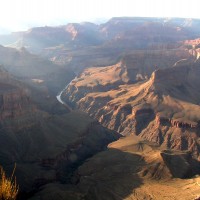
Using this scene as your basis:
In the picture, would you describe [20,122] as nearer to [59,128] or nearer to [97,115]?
[59,128]

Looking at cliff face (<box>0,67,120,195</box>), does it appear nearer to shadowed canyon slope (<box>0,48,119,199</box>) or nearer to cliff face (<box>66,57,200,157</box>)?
shadowed canyon slope (<box>0,48,119,199</box>)

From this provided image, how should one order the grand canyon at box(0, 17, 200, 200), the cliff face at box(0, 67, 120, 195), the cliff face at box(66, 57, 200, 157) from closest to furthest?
the grand canyon at box(0, 17, 200, 200) → the cliff face at box(0, 67, 120, 195) → the cliff face at box(66, 57, 200, 157)

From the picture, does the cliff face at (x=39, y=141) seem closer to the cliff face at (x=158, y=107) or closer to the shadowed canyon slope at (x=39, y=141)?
the shadowed canyon slope at (x=39, y=141)

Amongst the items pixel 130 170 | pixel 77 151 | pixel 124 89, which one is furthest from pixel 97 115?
pixel 130 170

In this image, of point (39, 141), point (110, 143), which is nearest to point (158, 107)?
point (110, 143)

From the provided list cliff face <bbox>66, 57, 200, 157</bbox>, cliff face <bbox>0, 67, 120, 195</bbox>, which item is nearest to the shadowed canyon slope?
cliff face <bbox>0, 67, 120, 195</bbox>

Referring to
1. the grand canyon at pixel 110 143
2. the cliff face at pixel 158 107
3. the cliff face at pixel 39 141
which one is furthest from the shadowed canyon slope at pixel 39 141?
the cliff face at pixel 158 107

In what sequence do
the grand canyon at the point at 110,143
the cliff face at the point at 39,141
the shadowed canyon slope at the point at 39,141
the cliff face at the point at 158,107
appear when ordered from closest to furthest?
the grand canyon at the point at 110,143
the shadowed canyon slope at the point at 39,141
the cliff face at the point at 39,141
the cliff face at the point at 158,107

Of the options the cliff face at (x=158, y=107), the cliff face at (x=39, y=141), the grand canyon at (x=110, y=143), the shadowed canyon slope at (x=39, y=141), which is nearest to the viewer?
the grand canyon at (x=110, y=143)

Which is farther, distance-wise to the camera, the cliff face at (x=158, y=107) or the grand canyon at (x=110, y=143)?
the cliff face at (x=158, y=107)
